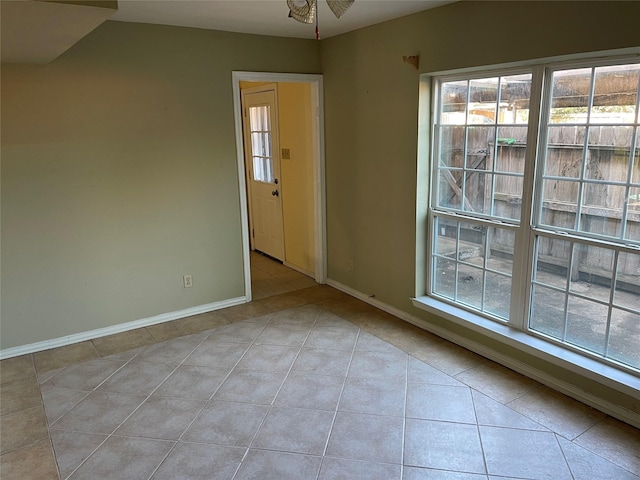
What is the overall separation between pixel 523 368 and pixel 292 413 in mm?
1560

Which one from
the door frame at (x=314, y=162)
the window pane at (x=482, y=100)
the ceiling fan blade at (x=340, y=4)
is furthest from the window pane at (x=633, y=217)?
the door frame at (x=314, y=162)

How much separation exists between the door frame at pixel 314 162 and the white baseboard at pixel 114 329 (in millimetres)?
314

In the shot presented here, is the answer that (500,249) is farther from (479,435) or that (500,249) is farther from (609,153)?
(479,435)

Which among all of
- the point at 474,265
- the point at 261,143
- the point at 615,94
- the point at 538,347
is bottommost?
the point at 538,347

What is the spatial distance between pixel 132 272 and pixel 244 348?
119 cm

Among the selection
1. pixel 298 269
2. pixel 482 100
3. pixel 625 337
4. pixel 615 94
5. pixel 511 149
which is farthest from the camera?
pixel 298 269

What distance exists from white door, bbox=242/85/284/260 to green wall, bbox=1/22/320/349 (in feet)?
3.89

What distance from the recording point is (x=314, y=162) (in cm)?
467

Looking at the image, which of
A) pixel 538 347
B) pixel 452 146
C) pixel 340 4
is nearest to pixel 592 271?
pixel 538 347

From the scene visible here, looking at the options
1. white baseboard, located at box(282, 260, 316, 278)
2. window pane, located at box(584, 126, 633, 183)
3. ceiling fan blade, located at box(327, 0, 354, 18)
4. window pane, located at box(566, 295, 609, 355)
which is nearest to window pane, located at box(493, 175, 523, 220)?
window pane, located at box(584, 126, 633, 183)

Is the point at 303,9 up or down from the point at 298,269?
up

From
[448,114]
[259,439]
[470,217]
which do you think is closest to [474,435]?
[259,439]

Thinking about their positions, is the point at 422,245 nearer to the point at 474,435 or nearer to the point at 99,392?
the point at 474,435

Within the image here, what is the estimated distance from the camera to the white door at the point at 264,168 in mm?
5375
